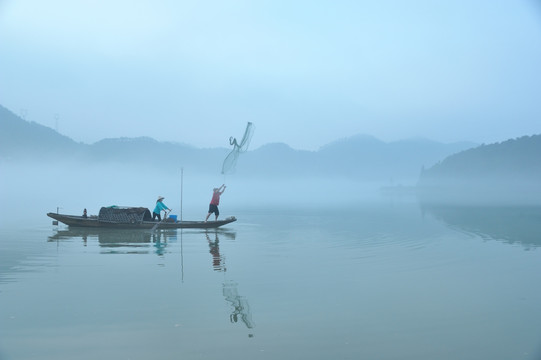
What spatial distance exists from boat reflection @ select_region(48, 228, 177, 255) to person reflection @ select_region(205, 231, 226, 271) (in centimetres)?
207

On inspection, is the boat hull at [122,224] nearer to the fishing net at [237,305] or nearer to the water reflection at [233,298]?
the water reflection at [233,298]

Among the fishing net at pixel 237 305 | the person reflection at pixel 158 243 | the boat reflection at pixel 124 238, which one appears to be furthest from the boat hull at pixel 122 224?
the fishing net at pixel 237 305

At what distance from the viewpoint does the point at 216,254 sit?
19.8 m

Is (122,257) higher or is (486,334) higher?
(122,257)

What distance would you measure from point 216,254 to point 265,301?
7911 mm

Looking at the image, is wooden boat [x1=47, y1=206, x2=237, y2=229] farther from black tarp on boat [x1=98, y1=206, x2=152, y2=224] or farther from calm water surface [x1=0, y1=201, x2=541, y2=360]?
calm water surface [x1=0, y1=201, x2=541, y2=360]

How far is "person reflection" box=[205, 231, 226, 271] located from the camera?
1700 cm

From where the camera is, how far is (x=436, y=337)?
9664mm

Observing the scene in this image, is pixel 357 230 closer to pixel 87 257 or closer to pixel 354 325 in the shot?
pixel 87 257

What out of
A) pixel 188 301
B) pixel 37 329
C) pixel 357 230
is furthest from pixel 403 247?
pixel 37 329

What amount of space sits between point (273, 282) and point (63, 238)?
14457mm

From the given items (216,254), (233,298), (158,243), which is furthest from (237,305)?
(158,243)

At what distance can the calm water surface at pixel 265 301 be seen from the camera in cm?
911

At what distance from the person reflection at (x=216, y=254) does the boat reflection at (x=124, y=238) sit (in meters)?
2.07
